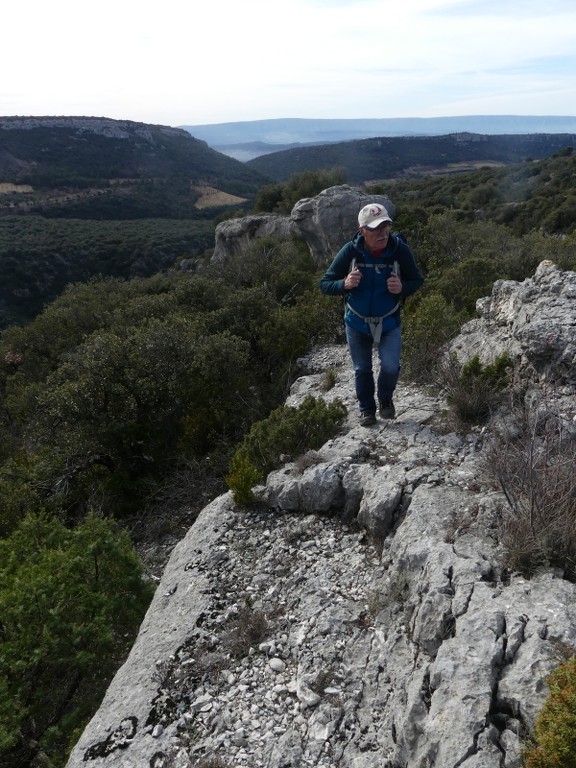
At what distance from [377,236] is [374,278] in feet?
1.41

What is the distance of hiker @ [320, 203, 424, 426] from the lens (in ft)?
16.1

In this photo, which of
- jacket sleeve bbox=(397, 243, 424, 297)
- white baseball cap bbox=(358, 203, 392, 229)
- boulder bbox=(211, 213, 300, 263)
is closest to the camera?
white baseball cap bbox=(358, 203, 392, 229)

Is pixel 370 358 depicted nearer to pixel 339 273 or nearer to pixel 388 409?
pixel 388 409

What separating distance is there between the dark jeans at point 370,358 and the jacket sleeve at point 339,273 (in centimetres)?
53

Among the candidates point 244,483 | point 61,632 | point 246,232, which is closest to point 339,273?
point 244,483

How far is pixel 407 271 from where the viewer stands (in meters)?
5.09

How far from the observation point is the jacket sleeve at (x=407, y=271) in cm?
502

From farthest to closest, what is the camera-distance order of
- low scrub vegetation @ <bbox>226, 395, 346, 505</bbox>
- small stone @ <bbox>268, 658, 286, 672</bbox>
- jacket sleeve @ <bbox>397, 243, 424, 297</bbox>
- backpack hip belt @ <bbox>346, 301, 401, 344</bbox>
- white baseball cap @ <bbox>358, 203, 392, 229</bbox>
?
low scrub vegetation @ <bbox>226, 395, 346, 505</bbox>, backpack hip belt @ <bbox>346, 301, 401, 344</bbox>, jacket sleeve @ <bbox>397, 243, 424, 297</bbox>, white baseball cap @ <bbox>358, 203, 392, 229</bbox>, small stone @ <bbox>268, 658, 286, 672</bbox>

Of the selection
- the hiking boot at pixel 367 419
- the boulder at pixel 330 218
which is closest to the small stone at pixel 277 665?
the hiking boot at pixel 367 419

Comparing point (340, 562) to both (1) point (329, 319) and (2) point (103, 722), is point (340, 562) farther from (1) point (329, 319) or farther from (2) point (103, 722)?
(1) point (329, 319)

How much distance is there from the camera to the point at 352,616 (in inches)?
155

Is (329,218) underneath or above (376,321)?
above

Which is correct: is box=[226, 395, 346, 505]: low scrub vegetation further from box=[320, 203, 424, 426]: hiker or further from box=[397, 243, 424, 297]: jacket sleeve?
box=[397, 243, 424, 297]: jacket sleeve

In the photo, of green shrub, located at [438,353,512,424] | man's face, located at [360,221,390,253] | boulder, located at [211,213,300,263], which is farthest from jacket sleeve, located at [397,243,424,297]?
boulder, located at [211,213,300,263]
